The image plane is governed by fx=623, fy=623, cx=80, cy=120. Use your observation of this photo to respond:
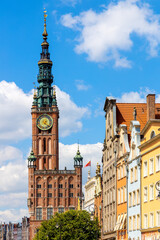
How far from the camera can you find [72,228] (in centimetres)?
11125

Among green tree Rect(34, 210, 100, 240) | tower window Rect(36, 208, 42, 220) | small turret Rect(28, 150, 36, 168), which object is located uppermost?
small turret Rect(28, 150, 36, 168)

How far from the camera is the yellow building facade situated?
60.3 meters

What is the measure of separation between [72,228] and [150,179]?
50.7 metres

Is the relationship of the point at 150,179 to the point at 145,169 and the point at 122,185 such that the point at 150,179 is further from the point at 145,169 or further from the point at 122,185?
the point at 122,185

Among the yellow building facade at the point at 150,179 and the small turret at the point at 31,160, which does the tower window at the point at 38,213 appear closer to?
the small turret at the point at 31,160

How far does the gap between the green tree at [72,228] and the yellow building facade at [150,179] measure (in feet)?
133

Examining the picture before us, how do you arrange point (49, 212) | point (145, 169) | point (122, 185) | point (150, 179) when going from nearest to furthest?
point (150, 179) → point (145, 169) → point (122, 185) → point (49, 212)

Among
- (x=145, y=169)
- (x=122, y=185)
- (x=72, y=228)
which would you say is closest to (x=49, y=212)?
(x=72, y=228)

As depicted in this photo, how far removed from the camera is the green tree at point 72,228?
356ft

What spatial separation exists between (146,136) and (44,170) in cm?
13052

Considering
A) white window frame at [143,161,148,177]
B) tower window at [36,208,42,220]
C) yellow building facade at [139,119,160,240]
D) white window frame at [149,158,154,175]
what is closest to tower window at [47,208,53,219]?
tower window at [36,208,42,220]

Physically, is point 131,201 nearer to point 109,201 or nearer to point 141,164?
point 141,164

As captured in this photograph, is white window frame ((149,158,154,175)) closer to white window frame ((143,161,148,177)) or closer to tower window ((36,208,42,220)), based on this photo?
white window frame ((143,161,148,177))

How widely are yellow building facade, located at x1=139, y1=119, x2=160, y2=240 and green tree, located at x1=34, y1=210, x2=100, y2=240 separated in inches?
1590
